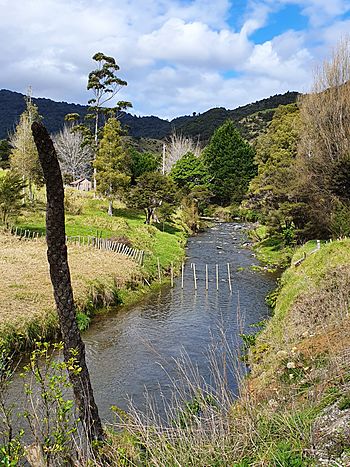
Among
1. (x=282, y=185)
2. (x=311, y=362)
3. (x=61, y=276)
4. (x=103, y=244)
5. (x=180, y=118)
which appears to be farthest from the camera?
(x=180, y=118)

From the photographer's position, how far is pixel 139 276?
65.2 feet

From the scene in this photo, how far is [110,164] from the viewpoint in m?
33.5

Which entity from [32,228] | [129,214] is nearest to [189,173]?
[129,214]

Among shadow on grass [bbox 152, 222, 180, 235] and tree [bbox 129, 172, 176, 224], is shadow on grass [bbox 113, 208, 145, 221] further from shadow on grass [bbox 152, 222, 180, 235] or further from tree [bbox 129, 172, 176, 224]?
shadow on grass [bbox 152, 222, 180, 235]

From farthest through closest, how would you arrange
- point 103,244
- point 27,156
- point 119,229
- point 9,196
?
point 27,156
point 119,229
point 9,196
point 103,244

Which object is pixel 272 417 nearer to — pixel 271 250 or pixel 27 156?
pixel 271 250

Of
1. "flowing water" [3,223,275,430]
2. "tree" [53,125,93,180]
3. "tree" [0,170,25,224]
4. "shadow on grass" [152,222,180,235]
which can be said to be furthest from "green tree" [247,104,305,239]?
"tree" [53,125,93,180]

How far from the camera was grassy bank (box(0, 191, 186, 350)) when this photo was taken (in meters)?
12.8

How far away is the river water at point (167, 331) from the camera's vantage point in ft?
33.3

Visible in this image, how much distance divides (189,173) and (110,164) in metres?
18.8

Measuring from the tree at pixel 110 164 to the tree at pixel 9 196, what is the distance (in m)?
9.33

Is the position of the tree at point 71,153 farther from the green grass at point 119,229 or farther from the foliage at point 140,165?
the green grass at point 119,229

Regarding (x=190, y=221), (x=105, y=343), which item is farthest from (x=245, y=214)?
(x=105, y=343)

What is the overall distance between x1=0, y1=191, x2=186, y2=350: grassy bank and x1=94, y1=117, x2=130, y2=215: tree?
2543mm
